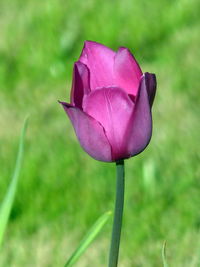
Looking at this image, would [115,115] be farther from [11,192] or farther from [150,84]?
[11,192]

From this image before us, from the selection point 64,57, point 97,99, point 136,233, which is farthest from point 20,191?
point 97,99

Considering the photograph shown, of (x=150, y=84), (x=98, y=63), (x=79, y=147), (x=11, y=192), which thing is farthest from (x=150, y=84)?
(x=79, y=147)

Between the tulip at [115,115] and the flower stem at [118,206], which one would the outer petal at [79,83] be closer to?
the tulip at [115,115]

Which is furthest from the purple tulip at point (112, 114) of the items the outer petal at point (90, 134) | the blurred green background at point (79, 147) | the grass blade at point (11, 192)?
the blurred green background at point (79, 147)

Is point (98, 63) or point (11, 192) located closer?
point (98, 63)

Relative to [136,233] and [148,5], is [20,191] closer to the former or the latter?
[136,233]

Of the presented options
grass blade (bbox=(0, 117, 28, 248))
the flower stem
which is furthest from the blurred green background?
the flower stem

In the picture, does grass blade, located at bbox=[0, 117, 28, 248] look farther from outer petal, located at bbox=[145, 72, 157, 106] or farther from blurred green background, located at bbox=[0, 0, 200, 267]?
blurred green background, located at bbox=[0, 0, 200, 267]
